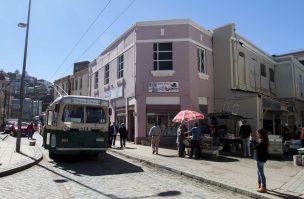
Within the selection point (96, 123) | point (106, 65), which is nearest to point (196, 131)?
point (96, 123)

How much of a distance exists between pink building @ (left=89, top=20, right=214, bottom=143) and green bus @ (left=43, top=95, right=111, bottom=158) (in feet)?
29.0

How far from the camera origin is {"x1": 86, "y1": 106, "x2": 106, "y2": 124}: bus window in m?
14.9

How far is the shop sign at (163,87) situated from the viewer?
2384cm

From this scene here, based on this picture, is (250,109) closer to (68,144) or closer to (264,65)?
(264,65)

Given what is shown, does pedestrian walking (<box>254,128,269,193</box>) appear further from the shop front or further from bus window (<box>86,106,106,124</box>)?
the shop front

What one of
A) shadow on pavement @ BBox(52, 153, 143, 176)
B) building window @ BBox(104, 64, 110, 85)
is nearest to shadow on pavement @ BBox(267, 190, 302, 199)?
shadow on pavement @ BBox(52, 153, 143, 176)

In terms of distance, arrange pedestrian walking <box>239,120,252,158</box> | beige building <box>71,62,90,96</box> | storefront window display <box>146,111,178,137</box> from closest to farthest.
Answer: pedestrian walking <box>239,120,252,158</box> → storefront window display <box>146,111,178,137</box> → beige building <box>71,62,90,96</box>

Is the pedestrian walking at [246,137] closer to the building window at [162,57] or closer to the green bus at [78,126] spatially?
the green bus at [78,126]

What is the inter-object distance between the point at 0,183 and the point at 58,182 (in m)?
1.65

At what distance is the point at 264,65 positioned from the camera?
107ft

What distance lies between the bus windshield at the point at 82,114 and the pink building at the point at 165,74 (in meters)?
8.85

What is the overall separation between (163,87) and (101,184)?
14.7m

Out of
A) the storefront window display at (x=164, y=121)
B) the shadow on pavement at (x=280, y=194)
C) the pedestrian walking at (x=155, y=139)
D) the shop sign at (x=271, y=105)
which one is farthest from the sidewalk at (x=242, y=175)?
the shop sign at (x=271, y=105)

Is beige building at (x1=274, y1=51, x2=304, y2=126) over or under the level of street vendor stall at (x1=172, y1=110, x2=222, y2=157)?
over
